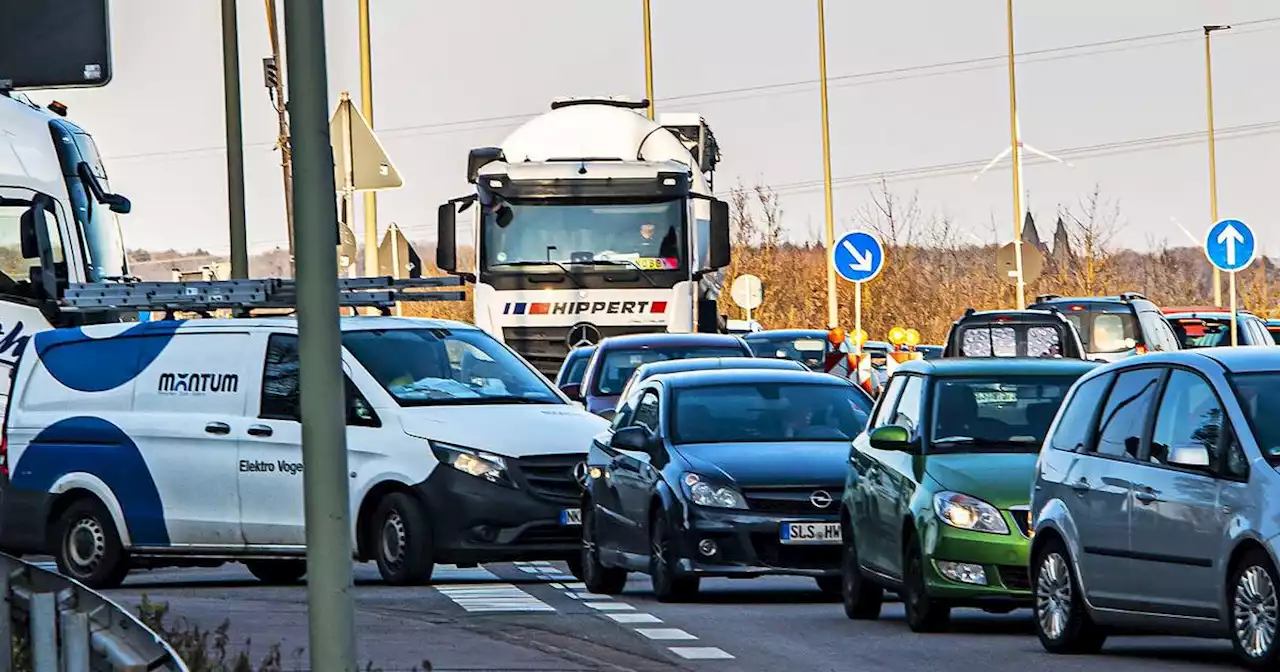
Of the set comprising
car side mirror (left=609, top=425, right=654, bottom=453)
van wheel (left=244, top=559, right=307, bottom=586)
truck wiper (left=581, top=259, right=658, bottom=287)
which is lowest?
van wheel (left=244, top=559, right=307, bottom=586)

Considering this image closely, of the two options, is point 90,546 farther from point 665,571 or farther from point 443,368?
point 665,571

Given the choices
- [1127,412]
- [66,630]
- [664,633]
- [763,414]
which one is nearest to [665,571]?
[763,414]

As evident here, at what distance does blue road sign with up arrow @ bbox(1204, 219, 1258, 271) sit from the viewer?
1362 inches

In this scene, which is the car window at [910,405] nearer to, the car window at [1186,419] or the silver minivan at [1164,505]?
the silver minivan at [1164,505]

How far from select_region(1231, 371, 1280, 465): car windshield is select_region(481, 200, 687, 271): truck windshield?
20.4 meters

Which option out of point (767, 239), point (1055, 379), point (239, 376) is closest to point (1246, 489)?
A: point (1055, 379)

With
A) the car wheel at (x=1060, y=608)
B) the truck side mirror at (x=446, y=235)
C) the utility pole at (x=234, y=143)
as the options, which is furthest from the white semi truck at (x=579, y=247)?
the car wheel at (x=1060, y=608)

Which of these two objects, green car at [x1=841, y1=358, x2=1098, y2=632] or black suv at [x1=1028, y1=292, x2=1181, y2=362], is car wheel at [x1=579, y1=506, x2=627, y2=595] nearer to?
green car at [x1=841, y1=358, x2=1098, y2=632]

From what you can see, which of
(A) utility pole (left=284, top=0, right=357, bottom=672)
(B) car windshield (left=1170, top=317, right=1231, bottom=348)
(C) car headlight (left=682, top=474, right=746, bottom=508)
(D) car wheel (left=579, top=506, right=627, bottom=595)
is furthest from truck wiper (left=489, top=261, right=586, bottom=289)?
(A) utility pole (left=284, top=0, right=357, bottom=672)

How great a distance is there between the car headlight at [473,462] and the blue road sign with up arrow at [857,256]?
16.1 meters

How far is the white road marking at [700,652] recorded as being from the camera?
43.7ft

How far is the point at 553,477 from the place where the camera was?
18.8 metres

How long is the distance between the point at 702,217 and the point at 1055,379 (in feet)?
62.2

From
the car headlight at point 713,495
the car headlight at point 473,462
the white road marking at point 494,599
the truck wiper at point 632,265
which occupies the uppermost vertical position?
the truck wiper at point 632,265
